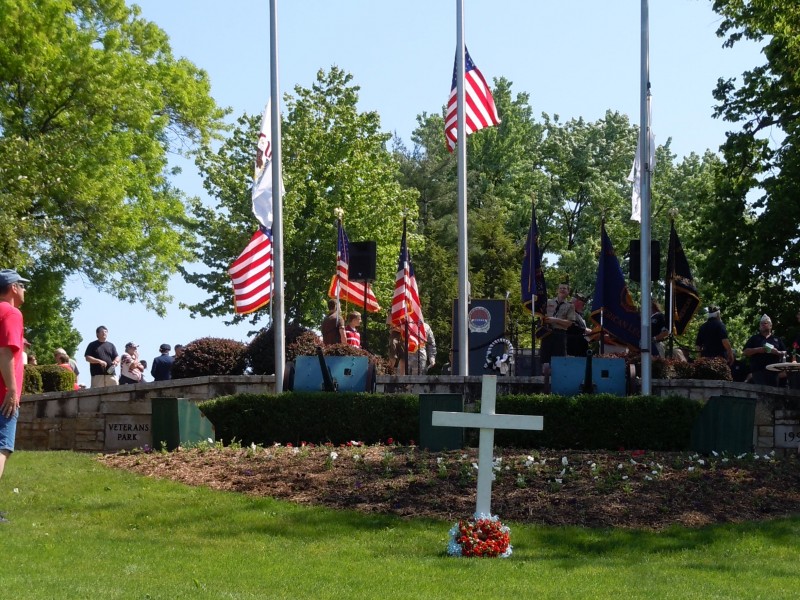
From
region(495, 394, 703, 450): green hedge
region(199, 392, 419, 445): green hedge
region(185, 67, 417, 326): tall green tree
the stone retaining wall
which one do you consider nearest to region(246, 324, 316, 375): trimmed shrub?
the stone retaining wall

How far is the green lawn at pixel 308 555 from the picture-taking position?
902 cm

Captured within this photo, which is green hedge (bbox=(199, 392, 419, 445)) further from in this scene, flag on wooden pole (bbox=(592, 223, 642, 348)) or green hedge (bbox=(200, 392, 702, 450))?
flag on wooden pole (bbox=(592, 223, 642, 348))

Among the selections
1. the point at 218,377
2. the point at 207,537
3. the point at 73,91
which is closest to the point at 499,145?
the point at 73,91

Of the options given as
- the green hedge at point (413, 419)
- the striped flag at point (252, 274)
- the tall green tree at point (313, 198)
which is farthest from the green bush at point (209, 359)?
the tall green tree at point (313, 198)

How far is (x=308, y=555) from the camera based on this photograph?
1062 centimetres

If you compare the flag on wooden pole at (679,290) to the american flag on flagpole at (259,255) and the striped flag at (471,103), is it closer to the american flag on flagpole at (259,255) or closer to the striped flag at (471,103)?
the striped flag at (471,103)

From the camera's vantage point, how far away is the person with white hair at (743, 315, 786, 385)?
65.2 ft

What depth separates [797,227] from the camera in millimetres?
29672

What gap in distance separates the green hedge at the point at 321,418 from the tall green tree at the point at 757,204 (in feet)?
47.3

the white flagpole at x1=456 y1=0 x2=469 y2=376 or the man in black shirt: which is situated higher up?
the white flagpole at x1=456 y1=0 x2=469 y2=376

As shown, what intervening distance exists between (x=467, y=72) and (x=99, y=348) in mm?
8183

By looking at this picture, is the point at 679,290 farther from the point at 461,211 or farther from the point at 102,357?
the point at 102,357

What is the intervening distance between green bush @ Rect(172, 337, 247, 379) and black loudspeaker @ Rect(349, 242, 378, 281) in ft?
12.5

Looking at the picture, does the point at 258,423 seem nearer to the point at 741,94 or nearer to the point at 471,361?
the point at 471,361
